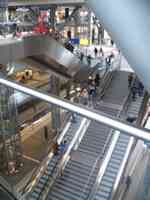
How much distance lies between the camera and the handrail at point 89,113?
82 centimetres

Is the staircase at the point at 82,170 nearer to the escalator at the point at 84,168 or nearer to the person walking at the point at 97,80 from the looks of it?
the escalator at the point at 84,168

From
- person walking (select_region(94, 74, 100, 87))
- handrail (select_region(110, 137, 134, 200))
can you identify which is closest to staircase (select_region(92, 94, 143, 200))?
handrail (select_region(110, 137, 134, 200))

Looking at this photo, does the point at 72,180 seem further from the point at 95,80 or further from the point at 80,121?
the point at 95,80

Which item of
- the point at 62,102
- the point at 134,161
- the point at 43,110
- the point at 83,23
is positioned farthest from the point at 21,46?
the point at 83,23

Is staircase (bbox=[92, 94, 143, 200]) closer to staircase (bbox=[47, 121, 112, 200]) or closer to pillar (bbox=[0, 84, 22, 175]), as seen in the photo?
staircase (bbox=[47, 121, 112, 200])

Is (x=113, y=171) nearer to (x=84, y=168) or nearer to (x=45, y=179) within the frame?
(x=84, y=168)

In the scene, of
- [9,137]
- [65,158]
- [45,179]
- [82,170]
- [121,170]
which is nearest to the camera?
[121,170]

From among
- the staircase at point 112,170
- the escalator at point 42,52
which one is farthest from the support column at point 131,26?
the staircase at point 112,170

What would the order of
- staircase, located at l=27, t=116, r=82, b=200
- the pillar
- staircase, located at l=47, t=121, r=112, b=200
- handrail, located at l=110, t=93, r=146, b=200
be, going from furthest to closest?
the pillar, staircase, located at l=27, t=116, r=82, b=200, staircase, located at l=47, t=121, r=112, b=200, handrail, located at l=110, t=93, r=146, b=200

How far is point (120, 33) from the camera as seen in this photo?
2.86 ft

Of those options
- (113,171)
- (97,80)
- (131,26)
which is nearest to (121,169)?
(113,171)

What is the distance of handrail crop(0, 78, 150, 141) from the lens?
821 mm

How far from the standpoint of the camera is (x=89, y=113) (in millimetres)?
940

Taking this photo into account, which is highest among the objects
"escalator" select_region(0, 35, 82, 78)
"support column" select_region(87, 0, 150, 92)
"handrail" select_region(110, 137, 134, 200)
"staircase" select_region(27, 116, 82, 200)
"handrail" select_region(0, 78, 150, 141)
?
"support column" select_region(87, 0, 150, 92)
